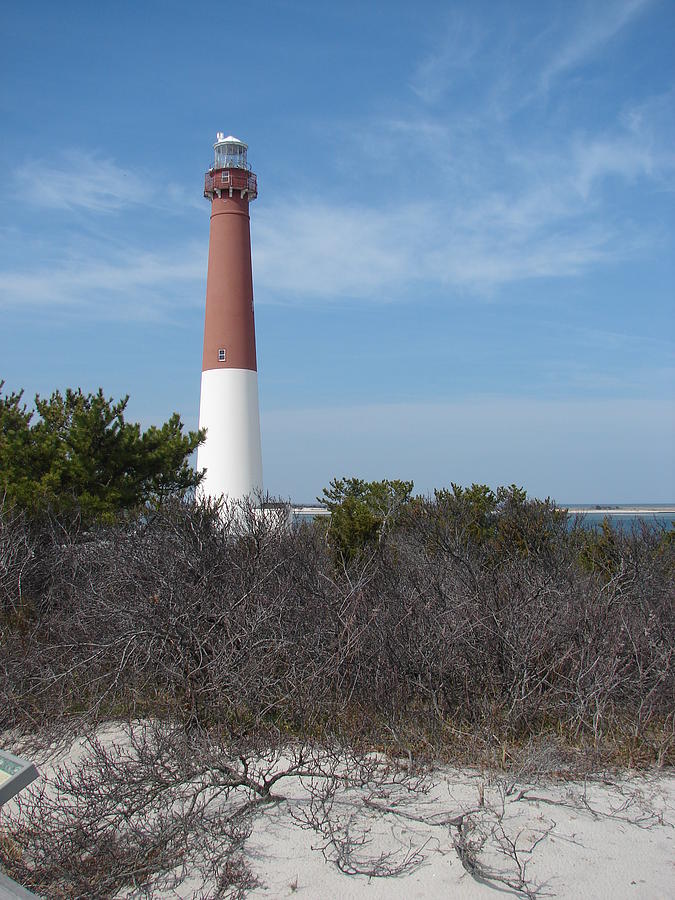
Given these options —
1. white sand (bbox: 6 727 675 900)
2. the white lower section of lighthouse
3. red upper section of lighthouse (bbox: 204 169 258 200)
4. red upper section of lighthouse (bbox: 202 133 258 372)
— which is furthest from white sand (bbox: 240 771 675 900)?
red upper section of lighthouse (bbox: 204 169 258 200)

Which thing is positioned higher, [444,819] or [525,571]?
[525,571]

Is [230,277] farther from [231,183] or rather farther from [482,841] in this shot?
[482,841]

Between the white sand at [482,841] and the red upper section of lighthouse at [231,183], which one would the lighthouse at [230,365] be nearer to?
the red upper section of lighthouse at [231,183]

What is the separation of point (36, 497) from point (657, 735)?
Answer: 12.0 meters

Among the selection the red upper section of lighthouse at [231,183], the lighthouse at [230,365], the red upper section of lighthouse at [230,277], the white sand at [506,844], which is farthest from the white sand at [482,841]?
the red upper section of lighthouse at [231,183]

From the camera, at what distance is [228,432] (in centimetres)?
2136

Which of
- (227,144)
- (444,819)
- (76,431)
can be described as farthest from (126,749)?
(227,144)

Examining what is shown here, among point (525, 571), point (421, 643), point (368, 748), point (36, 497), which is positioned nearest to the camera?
point (368, 748)

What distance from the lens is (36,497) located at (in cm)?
1437

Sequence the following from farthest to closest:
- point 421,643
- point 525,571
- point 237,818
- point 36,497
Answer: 1. point 36,497
2. point 525,571
3. point 421,643
4. point 237,818

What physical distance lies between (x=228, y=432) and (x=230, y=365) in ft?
6.37

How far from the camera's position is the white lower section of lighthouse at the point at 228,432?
21141 mm

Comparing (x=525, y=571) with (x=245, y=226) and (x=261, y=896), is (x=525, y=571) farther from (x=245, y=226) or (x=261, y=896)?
(x=245, y=226)

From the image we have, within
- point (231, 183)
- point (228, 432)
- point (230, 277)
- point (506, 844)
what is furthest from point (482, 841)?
point (231, 183)
